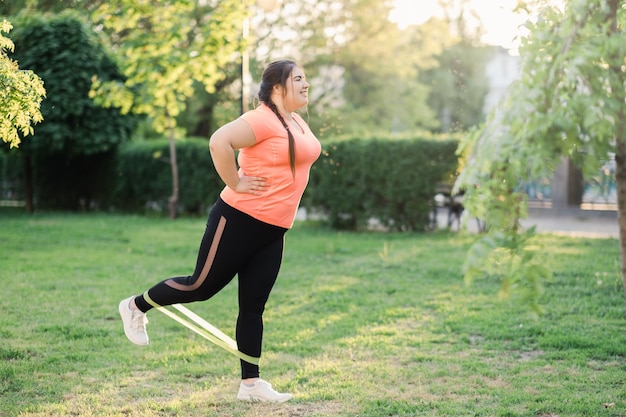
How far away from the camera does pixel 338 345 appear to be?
5.29 m

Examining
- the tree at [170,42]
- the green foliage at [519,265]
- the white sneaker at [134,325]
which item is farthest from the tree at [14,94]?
the tree at [170,42]

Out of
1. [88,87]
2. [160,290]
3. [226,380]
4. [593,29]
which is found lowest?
[226,380]

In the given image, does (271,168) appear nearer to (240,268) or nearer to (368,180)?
(240,268)

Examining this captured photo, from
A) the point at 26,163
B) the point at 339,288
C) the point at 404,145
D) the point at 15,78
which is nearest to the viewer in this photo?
the point at 15,78

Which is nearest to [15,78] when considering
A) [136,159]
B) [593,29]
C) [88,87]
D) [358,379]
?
[358,379]

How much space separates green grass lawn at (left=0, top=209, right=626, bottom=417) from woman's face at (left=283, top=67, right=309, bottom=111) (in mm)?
1531

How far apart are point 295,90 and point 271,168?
0.44 meters

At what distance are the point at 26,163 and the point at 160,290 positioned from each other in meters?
14.9

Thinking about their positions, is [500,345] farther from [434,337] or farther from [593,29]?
[593,29]

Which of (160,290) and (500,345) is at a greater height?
(160,290)

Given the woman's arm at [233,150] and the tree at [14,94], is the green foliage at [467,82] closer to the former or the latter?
the tree at [14,94]

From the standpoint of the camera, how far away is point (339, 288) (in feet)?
24.6

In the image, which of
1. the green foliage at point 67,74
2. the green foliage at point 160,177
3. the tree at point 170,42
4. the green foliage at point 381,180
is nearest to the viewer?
the tree at point 170,42

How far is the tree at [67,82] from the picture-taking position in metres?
15.0
